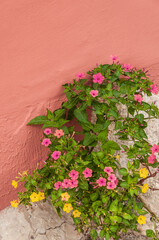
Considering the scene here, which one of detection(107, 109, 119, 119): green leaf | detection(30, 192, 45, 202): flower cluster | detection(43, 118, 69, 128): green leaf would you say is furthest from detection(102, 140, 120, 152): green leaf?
detection(30, 192, 45, 202): flower cluster

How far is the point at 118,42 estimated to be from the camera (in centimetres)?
172

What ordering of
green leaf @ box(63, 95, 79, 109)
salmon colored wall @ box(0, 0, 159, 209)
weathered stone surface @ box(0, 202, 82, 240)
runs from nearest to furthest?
salmon colored wall @ box(0, 0, 159, 209) < green leaf @ box(63, 95, 79, 109) < weathered stone surface @ box(0, 202, 82, 240)

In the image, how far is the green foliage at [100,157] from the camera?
4.88ft

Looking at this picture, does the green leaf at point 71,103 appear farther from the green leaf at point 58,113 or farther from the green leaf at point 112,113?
the green leaf at point 112,113

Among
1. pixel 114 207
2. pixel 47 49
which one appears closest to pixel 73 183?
pixel 114 207

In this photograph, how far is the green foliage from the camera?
1.49m

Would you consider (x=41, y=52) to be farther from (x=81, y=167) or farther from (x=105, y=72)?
(x=81, y=167)

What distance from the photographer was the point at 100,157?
60.2 inches

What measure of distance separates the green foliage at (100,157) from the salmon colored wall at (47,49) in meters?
0.12

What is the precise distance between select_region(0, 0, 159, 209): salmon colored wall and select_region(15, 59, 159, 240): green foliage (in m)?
0.12

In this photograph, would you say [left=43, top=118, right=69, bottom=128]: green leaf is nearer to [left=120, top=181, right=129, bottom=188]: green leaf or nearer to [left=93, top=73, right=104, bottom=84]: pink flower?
[left=93, top=73, right=104, bottom=84]: pink flower

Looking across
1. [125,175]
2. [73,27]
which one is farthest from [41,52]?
[125,175]

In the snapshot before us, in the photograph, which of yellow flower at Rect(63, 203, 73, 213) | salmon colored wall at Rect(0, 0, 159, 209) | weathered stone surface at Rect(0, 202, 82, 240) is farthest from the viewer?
weathered stone surface at Rect(0, 202, 82, 240)

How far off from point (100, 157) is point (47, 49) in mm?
801
